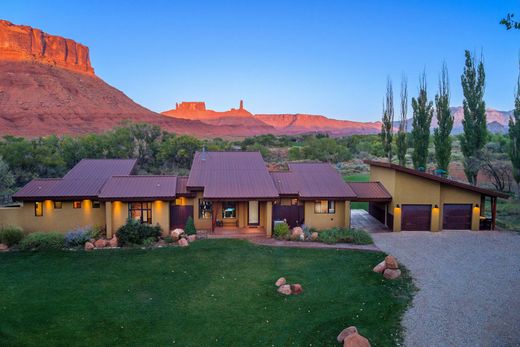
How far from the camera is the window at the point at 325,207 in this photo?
19.3 meters

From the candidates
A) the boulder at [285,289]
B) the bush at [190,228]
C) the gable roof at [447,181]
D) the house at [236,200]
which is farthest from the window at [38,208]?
the gable roof at [447,181]

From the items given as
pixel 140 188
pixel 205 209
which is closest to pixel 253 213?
pixel 205 209

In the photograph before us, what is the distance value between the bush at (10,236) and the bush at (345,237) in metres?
14.1

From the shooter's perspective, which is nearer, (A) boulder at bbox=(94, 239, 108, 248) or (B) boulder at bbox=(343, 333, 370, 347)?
(B) boulder at bbox=(343, 333, 370, 347)

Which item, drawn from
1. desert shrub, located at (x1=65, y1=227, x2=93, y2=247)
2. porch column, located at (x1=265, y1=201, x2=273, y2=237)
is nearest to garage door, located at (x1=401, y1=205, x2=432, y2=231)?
porch column, located at (x1=265, y1=201, x2=273, y2=237)

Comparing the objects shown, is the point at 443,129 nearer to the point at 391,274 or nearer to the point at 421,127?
the point at 421,127

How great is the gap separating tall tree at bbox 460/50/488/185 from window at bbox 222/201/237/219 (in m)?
17.6

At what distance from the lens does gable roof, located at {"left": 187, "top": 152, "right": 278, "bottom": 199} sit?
1820 centimetres

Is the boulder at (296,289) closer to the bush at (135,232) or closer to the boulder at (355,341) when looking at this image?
the boulder at (355,341)

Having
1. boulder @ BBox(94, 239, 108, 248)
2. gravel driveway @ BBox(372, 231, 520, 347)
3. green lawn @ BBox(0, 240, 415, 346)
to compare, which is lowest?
green lawn @ BBox(0, 240, 415, 346)

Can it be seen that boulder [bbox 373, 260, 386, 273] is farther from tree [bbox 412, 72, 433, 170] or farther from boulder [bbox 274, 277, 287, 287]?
tree [bbox 412, 72, 433, 170]

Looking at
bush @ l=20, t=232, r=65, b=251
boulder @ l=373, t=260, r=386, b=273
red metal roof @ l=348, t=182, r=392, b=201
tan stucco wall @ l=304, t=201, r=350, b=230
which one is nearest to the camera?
boulder @ l=373, t=260, r=386, b=273

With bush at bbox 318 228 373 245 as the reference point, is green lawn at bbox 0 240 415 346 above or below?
below

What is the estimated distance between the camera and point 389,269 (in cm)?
1304
